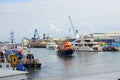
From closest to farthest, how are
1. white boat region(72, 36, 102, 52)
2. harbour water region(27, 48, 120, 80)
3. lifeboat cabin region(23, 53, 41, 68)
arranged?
harbour water region(27, 48, 120, 80) → lifeboat cabin region(23, 53, 41, 68) → white boat region(72, 36, 102, 52)

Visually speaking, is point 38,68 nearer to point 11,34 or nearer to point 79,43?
point 11,34

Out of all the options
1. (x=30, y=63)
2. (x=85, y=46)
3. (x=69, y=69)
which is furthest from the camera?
(x=85, y=46)

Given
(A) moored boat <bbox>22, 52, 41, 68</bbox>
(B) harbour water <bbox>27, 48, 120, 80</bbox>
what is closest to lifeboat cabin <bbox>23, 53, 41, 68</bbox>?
(A) moored boat <bbox>22, 52, 41, 68</bbox>

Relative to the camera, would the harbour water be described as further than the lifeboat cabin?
No

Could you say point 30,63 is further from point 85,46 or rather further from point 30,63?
point 85,46

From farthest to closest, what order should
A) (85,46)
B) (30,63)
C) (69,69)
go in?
(85,46), (69,69), (30,63)

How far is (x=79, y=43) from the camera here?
144 metres

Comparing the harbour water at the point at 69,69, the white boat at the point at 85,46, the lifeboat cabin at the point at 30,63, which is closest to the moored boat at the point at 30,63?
the lifeboat cabin at the point at 30,63

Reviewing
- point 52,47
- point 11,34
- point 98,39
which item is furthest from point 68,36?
point 11,34

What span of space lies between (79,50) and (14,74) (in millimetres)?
125808

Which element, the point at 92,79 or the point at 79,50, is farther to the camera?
the point at 79,50

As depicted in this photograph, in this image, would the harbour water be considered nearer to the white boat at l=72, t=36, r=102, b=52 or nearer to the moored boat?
the moored boat

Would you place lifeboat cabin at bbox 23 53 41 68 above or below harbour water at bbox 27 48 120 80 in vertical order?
above

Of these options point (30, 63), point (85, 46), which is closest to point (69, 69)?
point (30, 63)
